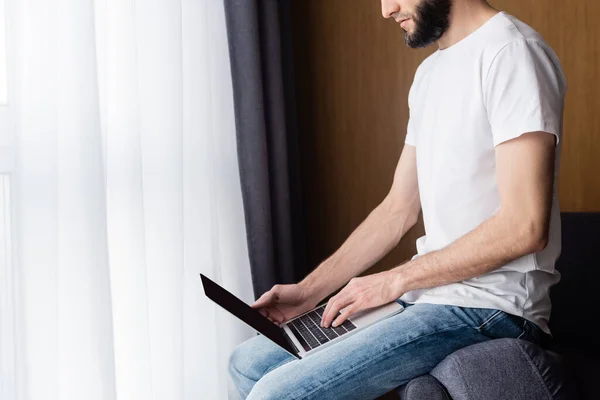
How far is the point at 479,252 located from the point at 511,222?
76 millimetres

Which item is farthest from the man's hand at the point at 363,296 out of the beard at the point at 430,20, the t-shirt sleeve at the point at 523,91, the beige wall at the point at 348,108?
the beige wall at the point at 348,108

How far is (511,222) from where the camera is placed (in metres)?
1.09

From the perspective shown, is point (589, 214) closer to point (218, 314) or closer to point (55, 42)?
point (218, 314)

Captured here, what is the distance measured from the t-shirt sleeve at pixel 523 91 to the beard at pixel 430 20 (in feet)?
0.61

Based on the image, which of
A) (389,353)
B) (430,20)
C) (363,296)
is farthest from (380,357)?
(430,20)

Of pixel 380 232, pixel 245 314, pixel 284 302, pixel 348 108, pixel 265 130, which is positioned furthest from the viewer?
pixel 348 108

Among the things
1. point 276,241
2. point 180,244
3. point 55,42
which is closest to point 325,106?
point 276,241

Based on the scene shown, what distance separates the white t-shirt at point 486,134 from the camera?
1109 millimetres

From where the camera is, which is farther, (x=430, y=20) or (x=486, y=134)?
(x=430, y=20)

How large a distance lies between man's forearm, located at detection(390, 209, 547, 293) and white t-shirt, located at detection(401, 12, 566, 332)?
40 millimetres

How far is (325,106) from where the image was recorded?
255cm

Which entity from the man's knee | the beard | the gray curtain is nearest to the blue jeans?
the man's knee

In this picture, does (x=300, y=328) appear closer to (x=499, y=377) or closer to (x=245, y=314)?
(x=245, y=314)

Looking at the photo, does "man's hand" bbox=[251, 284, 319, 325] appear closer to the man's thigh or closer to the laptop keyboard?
the laptop keyboard
